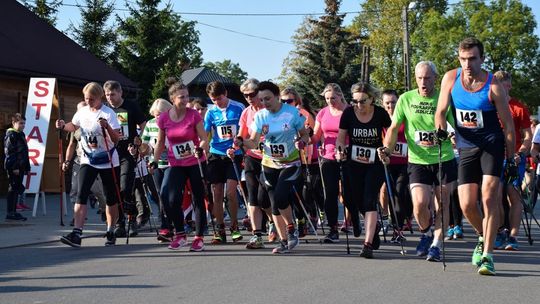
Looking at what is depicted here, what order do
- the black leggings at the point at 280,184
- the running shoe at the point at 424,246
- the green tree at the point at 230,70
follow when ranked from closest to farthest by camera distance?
1. the running shoe at the point at 424,246
2. the black leggings at the point at 280,184
3. the green tree at the point at 230,70

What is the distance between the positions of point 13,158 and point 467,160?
9801mm

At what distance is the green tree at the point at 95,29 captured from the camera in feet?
156

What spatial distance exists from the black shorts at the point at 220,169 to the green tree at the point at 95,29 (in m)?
37.0

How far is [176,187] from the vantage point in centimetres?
1052

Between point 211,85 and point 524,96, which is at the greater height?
point 524,96

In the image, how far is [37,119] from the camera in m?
16.6

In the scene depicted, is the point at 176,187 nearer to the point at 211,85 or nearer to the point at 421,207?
the point at 211,85

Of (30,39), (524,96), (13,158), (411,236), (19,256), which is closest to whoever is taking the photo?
(19,256)

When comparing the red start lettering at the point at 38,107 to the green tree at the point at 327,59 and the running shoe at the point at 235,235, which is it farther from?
the green tree at the point at 327,59

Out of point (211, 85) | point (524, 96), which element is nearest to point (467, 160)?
point (211, 85)

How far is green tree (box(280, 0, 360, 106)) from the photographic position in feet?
231

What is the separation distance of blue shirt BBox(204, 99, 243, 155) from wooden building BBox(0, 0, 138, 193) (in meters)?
10.6

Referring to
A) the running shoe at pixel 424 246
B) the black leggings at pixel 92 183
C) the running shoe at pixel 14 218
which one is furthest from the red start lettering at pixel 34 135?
the running shoe at pixel 424 246

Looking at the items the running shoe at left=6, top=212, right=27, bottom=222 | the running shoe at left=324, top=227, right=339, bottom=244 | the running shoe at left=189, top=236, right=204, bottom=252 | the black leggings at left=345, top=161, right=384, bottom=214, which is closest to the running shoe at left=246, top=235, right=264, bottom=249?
the running shoe at left=189, top=236, right=204, bottom=252
